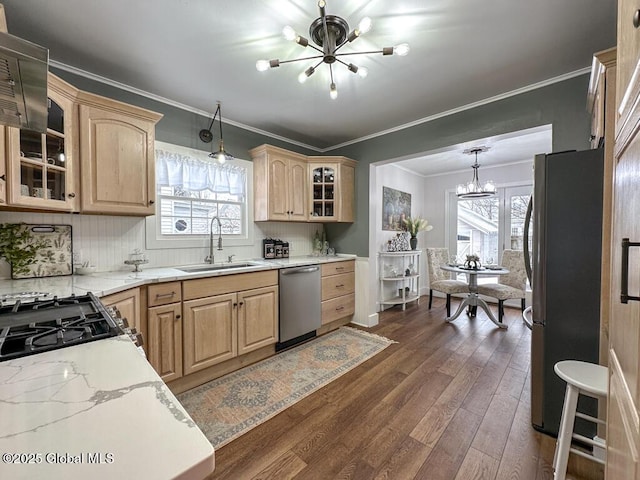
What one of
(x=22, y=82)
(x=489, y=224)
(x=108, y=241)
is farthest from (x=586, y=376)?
(x=489, y=224)

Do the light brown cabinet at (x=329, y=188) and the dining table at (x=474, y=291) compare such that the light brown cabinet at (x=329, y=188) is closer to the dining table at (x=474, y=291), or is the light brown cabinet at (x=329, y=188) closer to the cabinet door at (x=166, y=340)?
the dining table at (x=474, y=291)

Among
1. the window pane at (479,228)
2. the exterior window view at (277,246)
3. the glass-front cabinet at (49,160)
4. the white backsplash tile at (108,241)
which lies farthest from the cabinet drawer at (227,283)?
the window pane at (479,228)

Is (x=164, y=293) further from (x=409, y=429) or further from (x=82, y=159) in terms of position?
(x=409, y=429)

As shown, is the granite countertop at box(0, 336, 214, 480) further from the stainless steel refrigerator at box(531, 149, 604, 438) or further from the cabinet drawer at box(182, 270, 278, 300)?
the stainless steel refrigerator at box(531, 149, 604, 438)

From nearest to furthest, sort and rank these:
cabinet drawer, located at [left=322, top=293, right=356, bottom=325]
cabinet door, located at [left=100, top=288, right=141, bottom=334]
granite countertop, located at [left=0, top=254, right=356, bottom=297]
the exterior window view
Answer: the exterior window view, granite countertop, located at [left=0, top=254, right=356, bottom=297], cabinet door, located at [left=100, top=288, right=141, bottom=334], cabinet drawer, located at [left=322, top=293, right=356, bottom=325]

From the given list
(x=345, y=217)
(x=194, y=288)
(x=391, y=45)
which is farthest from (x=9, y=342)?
(x=345, y=217)

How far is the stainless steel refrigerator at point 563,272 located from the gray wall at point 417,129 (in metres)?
0.80

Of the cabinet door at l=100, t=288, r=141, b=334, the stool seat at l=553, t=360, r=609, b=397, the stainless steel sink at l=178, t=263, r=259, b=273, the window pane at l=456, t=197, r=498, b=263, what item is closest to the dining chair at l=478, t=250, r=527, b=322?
the window pane at l=456, t=197, r=498, b=263

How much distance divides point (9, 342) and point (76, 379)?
0.46 metres

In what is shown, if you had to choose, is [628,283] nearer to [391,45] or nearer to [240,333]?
[391,45]

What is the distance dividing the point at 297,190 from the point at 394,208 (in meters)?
2.12

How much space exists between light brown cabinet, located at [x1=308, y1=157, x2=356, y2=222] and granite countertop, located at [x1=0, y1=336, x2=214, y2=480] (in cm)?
303

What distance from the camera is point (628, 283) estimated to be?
63 centimetres

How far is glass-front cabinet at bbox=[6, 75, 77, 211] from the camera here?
1.53 meters
